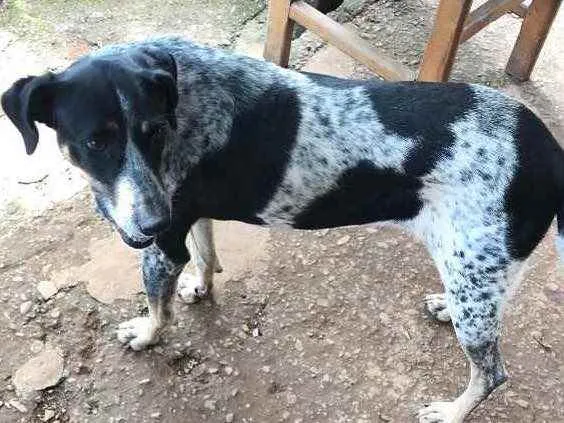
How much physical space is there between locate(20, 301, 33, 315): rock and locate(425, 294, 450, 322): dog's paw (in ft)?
5.42

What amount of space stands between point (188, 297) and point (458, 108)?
1.40 metres

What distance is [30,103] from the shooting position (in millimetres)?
2104

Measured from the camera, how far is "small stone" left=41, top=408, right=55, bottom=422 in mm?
2798

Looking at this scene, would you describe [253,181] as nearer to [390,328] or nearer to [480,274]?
[480,274]

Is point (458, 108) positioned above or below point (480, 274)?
above

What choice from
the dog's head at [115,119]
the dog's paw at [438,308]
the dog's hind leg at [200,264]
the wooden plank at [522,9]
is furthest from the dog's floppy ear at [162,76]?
the wooden plank at [522,9]

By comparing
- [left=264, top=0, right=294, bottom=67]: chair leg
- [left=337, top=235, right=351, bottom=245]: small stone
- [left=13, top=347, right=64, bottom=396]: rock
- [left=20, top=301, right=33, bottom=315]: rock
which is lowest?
[left=13, top=347, right=64, bottom=396]: rock

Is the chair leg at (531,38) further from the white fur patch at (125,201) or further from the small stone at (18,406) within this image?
the small stone at (18,406)

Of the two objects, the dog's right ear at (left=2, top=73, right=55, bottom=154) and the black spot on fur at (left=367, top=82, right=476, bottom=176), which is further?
the black spot on fur at (left=367, top=82, right=476, bottom=176)

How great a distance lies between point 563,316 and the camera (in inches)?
129

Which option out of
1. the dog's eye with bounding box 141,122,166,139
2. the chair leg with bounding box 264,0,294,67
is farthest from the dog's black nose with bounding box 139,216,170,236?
the chair leg with bounding box 264,0,294,67

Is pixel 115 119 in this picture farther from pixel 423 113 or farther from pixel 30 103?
pixel 423 113

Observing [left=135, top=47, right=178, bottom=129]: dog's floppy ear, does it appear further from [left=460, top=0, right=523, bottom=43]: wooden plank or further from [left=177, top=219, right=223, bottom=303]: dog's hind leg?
[left=460, top=0, right=523, bottom=43]: wooden plank

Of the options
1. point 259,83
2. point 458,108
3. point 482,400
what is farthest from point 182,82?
point 482,400
